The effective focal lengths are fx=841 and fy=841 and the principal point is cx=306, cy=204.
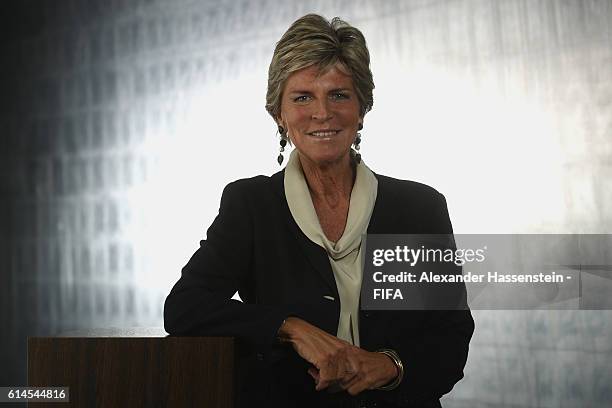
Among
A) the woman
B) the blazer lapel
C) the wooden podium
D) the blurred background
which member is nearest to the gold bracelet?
the woman

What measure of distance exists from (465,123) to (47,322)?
1642mm

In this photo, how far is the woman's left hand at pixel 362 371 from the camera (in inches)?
48.3

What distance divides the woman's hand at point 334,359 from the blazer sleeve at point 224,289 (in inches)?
1.3

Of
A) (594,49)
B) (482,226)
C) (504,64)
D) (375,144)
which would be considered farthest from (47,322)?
(594,49)

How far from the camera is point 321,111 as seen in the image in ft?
4.61

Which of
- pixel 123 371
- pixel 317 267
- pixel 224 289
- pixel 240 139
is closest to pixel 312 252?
pixel 317 267

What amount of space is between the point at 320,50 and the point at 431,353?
522 millimetres

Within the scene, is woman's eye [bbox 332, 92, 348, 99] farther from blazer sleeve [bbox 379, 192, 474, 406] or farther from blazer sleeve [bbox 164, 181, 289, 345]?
blazer sleeve [bbox 379, 192, 474, 406]

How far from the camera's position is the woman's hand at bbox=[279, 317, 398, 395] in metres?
1.21

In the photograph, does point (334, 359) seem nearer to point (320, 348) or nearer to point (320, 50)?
point (320, 348)

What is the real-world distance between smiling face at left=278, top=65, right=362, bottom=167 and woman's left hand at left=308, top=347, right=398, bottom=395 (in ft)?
1.18

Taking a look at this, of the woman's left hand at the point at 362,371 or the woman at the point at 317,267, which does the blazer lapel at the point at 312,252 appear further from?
the woman's left hand at the point at 362,371

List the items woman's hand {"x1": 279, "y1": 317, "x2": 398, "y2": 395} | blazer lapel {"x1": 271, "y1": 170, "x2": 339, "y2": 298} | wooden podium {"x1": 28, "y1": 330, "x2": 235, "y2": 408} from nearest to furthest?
wooden podium {"x1": 28, "y1": 330, "x2": 235, "y2": 408}, woman's hand {"x1": 279, "y1": 317, "x2": 398, "y2": 395}, blazer lapel {"x1": 271, "y1": 170, "x2": 339, "y2": 298}

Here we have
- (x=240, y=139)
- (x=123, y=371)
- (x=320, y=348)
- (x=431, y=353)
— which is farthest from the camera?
(x=240, y=139)
